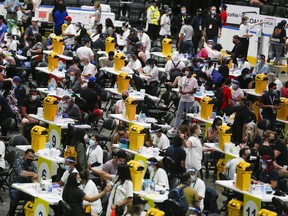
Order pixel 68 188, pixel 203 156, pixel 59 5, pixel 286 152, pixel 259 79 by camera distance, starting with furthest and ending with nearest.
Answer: pixel 59 5 → pixel 259 79 → pixel 203 156 → pixel 286 152 → pixel 68 188

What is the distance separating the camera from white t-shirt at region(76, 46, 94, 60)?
118 feet

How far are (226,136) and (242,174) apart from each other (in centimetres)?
352

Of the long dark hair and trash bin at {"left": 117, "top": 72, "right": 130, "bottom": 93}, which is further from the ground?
the long dark hair

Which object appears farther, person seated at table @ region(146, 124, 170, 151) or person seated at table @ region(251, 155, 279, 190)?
person seated at table @ region(146, 124, 170, 151)

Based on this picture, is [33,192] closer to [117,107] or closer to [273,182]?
[273,182]

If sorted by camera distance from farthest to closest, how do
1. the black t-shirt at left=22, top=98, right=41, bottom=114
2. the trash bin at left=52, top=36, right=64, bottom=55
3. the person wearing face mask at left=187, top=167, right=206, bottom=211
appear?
the trash bin at left=52, top=36, right=64, bottom=55, the black t-shirt at left=22, top=98, right=41, bottom=114, the person wearing face mask at left=187, top=167, right=206, bottom=211

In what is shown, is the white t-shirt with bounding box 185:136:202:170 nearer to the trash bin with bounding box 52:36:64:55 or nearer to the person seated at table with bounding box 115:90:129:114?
the person seated at table with bounding box 115:90:129:114

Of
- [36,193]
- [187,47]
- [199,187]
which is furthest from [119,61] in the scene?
[36,193]

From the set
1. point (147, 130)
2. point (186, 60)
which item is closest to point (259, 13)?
point (186, 60)

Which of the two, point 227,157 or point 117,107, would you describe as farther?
point 117,107

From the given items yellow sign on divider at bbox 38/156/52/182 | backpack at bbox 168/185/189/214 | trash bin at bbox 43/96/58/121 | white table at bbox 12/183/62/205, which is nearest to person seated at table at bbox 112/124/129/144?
trash bin at bbox 43/96/58/121

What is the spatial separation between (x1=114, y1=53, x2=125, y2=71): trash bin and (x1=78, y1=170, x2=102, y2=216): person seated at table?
1281 cm

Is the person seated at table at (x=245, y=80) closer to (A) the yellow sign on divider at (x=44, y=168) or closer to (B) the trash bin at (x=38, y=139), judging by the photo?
(B) the trash bin at (x=38, y=139)

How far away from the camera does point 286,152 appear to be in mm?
26312
